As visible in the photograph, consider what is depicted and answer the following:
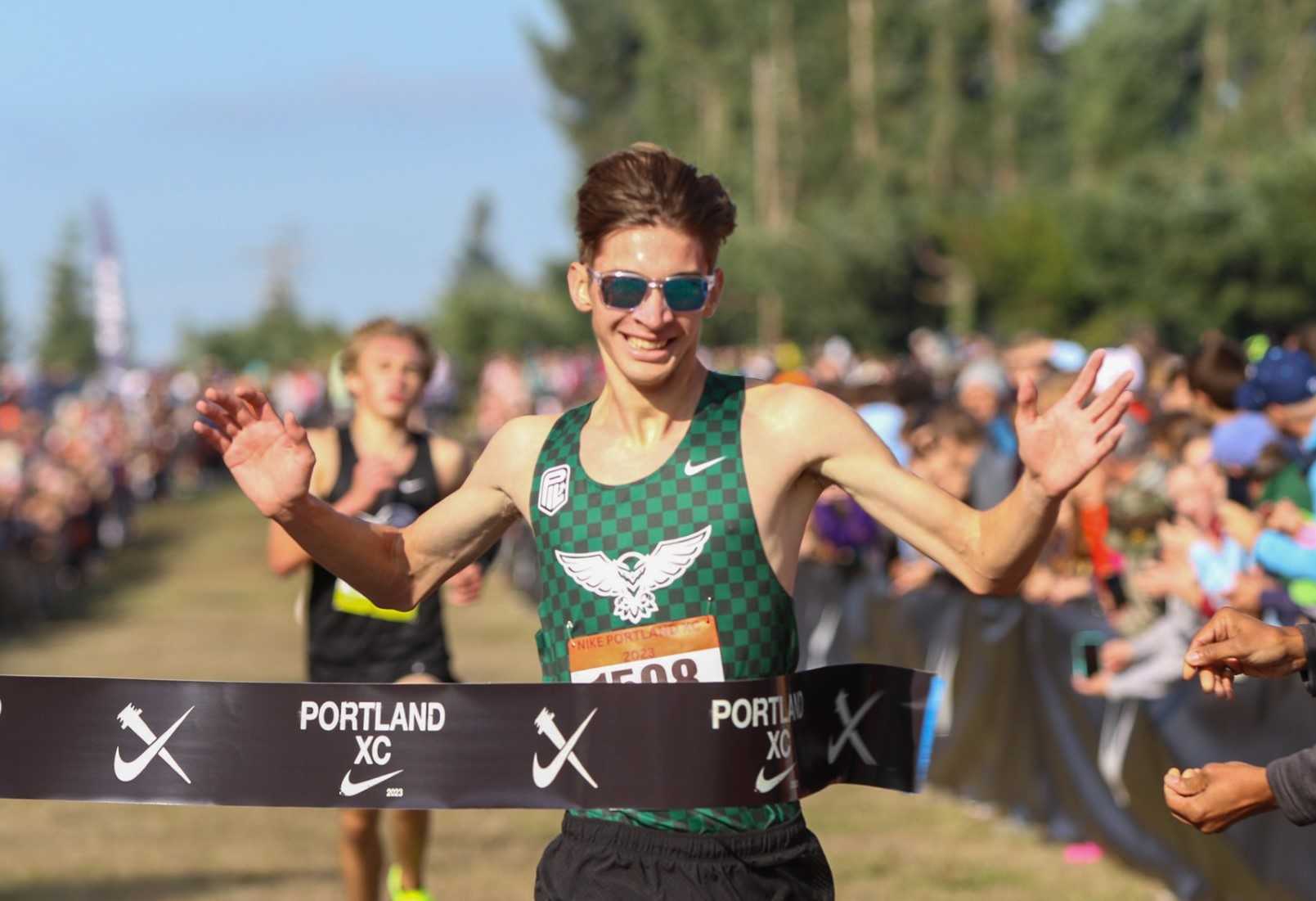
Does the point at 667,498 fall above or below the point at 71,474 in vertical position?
below

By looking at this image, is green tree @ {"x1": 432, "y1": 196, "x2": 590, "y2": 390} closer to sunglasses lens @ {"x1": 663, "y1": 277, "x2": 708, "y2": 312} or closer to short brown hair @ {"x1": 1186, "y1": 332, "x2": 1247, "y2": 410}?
short brown hair @ {"x1": 1186, "y1": 332, "x2": 1247, "y2": 410}

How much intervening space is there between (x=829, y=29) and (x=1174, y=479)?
5594 centimetres

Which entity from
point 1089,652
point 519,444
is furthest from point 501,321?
point 519,444

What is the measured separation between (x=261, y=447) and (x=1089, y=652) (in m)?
5.00

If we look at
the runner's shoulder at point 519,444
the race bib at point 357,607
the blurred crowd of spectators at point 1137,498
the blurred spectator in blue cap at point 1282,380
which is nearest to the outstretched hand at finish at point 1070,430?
the blurred crowd of spectators at point 1137,498

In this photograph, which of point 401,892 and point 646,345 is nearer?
point 646,345

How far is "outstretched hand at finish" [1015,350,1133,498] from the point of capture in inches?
156

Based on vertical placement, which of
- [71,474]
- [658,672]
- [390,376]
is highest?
[71,474]

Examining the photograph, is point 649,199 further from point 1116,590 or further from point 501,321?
point 501,321

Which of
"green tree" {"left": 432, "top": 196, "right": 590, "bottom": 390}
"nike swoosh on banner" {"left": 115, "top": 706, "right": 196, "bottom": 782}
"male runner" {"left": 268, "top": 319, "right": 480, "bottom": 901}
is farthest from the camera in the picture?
"green tree" {"left": 432, "top": 196, "right": 590, "bottom": 390}

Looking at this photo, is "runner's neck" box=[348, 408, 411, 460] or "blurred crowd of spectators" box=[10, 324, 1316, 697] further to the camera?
"runner's neck" box=[348, 408, 411, 460]

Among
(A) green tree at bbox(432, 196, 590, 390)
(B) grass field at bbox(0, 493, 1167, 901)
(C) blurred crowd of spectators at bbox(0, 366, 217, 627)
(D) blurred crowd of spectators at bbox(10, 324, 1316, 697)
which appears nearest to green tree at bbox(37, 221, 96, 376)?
(A) green tree at bbox(432, 196, 590, 390)

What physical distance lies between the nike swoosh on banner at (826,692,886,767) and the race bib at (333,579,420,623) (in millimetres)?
3248

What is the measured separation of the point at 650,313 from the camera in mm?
4414
